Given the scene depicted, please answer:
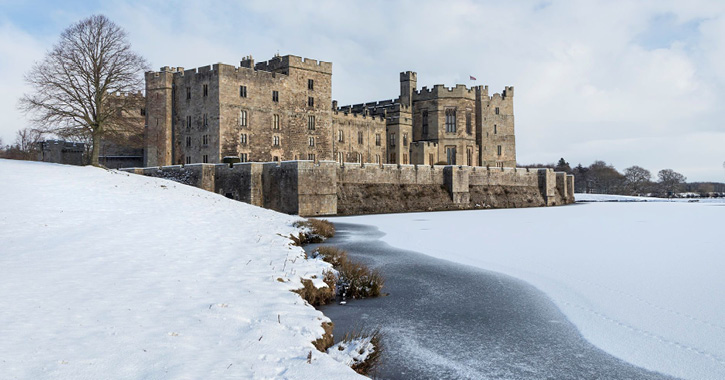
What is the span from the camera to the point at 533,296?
37.6ft

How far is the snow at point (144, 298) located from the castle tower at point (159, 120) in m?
27.2

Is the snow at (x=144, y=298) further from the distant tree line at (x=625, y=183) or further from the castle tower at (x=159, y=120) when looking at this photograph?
the distant tree line at (x=625, y=183)

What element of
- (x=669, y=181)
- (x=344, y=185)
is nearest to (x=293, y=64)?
(x=344, y=185)

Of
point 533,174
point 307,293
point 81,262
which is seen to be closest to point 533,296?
point 307,293

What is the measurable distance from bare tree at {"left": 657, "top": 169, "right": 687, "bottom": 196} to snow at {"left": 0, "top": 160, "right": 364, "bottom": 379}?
419ft

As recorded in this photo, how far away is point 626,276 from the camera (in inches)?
505

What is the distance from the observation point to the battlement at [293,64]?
1889 inches

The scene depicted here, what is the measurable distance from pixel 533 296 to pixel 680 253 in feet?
27.8

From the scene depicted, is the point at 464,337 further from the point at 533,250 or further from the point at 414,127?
the point at 414,127

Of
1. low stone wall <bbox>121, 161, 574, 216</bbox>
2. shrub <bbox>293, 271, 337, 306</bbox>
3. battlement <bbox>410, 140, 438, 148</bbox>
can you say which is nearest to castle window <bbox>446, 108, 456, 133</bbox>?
battlement <bbox>410, 140, 438, 148</bbox>

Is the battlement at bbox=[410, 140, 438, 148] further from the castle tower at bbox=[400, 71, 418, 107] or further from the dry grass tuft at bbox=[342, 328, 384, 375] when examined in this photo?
the dry grass tuft at bbox=[342, 328, 384, 375]

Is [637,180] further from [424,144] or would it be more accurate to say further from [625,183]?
[424,144]

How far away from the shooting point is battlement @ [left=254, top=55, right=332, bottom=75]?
48.0 meters

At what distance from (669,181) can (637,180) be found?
539 inches
